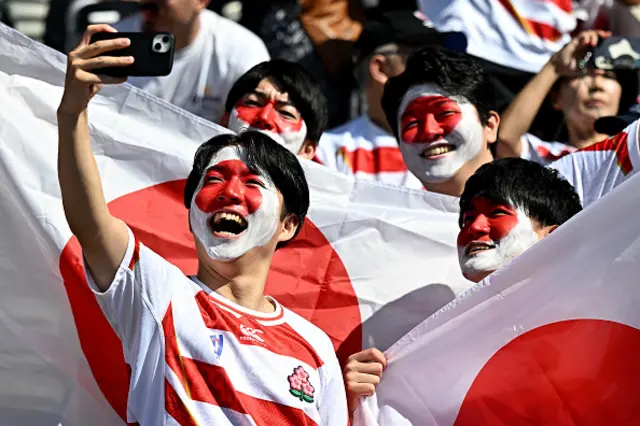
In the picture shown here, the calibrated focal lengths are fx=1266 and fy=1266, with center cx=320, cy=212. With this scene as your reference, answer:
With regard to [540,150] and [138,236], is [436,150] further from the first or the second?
[138,236]

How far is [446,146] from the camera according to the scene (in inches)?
181

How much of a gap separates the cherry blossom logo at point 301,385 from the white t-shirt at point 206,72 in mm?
2149

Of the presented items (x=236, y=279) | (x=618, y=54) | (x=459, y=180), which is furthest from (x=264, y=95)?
(x=618, y=54)

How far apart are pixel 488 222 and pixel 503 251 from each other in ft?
0.33

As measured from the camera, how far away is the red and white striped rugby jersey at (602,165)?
4480mm

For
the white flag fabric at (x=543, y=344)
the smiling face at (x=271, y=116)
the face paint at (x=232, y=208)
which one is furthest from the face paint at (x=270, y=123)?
the white flag fabric at (x=543, y=344)

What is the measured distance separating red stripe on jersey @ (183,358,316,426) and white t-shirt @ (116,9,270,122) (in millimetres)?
2241

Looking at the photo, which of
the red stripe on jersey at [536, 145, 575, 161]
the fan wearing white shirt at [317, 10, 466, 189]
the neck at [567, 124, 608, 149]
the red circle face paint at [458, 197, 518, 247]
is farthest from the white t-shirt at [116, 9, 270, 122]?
the red circle face paint at [458, 197, 518, 247]

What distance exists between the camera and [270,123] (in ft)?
15.0

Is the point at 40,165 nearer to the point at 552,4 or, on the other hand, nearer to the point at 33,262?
the point at 33,262

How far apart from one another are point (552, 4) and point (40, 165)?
322 cm

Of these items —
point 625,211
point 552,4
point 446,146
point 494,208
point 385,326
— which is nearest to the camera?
point 625,211

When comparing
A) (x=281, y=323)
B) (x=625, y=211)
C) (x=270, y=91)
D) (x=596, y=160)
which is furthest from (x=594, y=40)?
(x=281, y=323)

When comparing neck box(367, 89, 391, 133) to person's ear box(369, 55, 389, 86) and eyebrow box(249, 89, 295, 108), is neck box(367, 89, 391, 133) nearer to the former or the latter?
person's ear box(369, 55, 389, 86)
